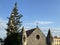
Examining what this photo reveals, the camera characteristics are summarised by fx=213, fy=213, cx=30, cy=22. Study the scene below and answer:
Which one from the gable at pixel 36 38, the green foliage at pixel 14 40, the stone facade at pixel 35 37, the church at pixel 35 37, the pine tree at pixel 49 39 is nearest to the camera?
the green foliage at pixel 14 40

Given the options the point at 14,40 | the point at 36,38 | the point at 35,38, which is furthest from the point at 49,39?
the point at 14,40

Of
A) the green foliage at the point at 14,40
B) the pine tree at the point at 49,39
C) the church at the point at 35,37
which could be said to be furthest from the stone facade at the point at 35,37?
the green foliage at the point at 14,40

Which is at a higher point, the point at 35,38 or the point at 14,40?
the point at 35,38

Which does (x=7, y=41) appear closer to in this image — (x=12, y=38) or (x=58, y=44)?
(x=12, y=38)

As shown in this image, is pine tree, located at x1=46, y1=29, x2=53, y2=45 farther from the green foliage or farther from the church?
the green foliage

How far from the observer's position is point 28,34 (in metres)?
62.8

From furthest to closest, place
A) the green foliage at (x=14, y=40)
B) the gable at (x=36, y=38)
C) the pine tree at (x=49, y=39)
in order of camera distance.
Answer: the pine tree at (x=49, y=39) < the gable at (x=36, y=38) < the green foliage at (x=14, y=40)

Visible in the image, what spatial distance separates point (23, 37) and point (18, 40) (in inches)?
71.6

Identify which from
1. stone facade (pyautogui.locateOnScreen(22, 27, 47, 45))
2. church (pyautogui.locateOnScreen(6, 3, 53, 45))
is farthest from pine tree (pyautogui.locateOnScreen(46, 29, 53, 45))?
stone facade (pyautogui.locateOnScreen(22, 27, 47, 45))

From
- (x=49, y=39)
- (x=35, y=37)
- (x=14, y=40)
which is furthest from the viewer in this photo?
(x=49, y=39)

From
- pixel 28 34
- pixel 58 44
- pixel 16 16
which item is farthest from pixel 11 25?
pixel 58 44

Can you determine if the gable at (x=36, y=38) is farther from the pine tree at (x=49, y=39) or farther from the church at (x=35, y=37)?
the pine tree at (x=49, y=39)

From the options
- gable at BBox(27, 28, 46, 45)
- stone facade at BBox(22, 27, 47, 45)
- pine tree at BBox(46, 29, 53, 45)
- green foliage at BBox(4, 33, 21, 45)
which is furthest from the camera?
pine tree at BBox(46, 29, 53, 45)

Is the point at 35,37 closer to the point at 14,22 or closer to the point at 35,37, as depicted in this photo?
the point at 35,37
